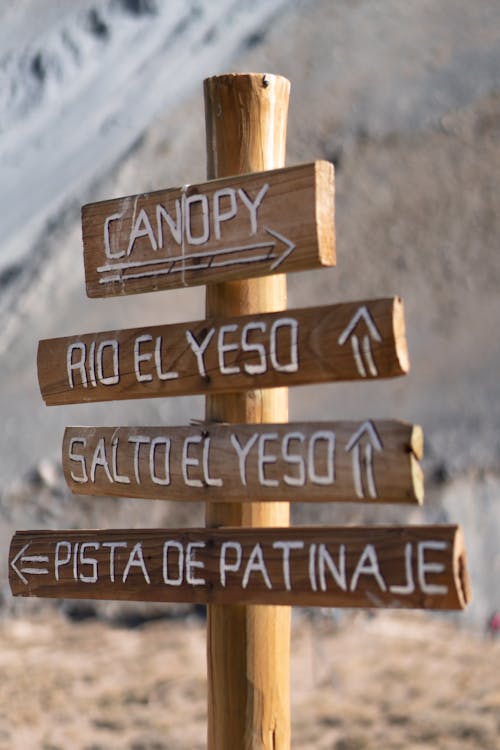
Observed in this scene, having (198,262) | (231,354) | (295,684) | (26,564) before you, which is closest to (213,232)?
(198,262)

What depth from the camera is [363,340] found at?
7.86 feet

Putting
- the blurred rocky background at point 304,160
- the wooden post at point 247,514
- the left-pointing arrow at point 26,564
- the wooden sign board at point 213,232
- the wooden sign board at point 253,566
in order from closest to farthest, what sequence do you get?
the wooden sign board at point 253,566 < the wooden sign board at point 213,232 < the wooden post at point 247,514 < the left-pointing arrow at point 26,564 < the blurred rocky background at point 304,160

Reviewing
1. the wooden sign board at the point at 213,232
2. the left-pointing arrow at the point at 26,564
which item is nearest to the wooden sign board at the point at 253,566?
the left-pointing arrow at the point at 26,564

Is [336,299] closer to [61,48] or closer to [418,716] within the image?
[418,716]

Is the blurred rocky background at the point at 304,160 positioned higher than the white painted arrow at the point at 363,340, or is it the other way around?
the blurred rocky background at the point at 304,160

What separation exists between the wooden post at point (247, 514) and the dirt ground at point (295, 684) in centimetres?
423

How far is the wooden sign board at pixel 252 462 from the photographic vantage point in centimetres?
238

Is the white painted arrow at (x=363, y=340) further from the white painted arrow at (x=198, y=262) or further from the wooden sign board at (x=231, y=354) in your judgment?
the white painted arrow at (x=198, y=262)

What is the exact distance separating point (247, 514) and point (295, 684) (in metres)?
5.79

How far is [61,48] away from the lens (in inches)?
679

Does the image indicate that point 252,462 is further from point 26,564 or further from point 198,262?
point 26,564

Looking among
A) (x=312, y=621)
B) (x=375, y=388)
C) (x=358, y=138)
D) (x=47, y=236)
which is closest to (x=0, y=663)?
(x=312, y=621)

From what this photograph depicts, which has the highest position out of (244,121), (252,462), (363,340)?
(244,121)

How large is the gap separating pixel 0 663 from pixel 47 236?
251 inches
